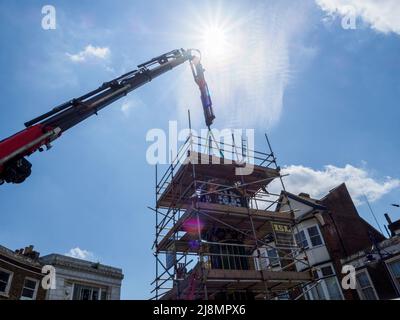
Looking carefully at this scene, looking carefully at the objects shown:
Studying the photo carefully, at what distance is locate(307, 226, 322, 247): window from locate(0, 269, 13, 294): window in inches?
931

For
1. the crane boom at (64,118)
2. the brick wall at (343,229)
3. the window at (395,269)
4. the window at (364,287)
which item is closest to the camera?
the crane boom at (64,118)

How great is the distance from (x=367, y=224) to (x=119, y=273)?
82.5ft

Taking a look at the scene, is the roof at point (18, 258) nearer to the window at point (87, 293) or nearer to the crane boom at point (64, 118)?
the window at point (87, 293)

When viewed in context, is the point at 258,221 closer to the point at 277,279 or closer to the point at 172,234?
the point at 277,279

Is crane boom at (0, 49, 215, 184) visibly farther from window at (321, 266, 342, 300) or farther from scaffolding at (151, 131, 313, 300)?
window at (321, 266, 342, 300)

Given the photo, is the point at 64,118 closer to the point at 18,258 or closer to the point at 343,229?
the point at 18,258

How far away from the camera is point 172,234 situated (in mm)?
16422

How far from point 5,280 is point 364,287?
86.5 feet

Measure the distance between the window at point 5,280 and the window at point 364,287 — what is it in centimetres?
2588

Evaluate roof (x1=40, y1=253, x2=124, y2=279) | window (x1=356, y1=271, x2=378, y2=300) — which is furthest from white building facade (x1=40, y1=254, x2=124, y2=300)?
window (x1=356, y1=271, x2=378, y2=300)

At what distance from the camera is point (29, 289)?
23.3m

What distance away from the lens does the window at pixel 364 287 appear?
70.7 feet

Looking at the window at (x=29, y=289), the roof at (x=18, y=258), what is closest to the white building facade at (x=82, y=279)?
the window at (x=29, y=289)
